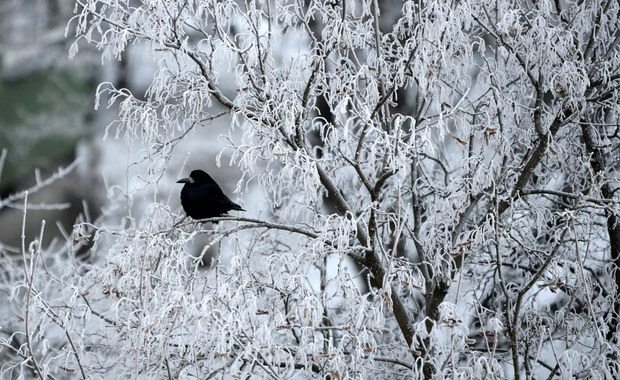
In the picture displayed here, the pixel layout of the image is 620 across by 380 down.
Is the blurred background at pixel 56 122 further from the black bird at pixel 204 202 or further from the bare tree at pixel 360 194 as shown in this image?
the bare tree at pixel 360 194

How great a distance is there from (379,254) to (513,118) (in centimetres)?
106

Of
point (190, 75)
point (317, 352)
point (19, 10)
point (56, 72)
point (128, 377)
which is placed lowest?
point (128, 377)

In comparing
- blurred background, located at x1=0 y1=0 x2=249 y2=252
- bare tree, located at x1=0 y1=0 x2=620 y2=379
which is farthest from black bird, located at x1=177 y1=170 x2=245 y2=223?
blurred background, located at x1=0 y1=0 x2=249 y2=252

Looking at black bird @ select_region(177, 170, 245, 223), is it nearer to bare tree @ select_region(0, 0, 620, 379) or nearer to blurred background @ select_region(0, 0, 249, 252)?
bare tree @ select_region(0, 0, 620, 379)

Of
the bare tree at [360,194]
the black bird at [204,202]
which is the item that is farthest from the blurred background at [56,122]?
the bare tree at [360,194]

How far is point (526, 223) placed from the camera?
481 centimetres

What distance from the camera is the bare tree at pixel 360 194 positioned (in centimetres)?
369

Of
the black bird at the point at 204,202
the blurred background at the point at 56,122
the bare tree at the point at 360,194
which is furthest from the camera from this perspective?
the blurred background at the point at 56,122

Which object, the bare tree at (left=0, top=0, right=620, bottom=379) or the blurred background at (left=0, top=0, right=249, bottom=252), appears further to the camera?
the blurred background at (left=0, top=0, right=249, bottom=252)

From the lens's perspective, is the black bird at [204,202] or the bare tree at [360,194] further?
the black bird at [204,202]

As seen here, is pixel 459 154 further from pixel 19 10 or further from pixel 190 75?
pixel 19 10

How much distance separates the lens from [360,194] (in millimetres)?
5352

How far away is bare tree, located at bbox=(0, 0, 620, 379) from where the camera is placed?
3.69 m

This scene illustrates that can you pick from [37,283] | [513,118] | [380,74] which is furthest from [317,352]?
[37,283]
